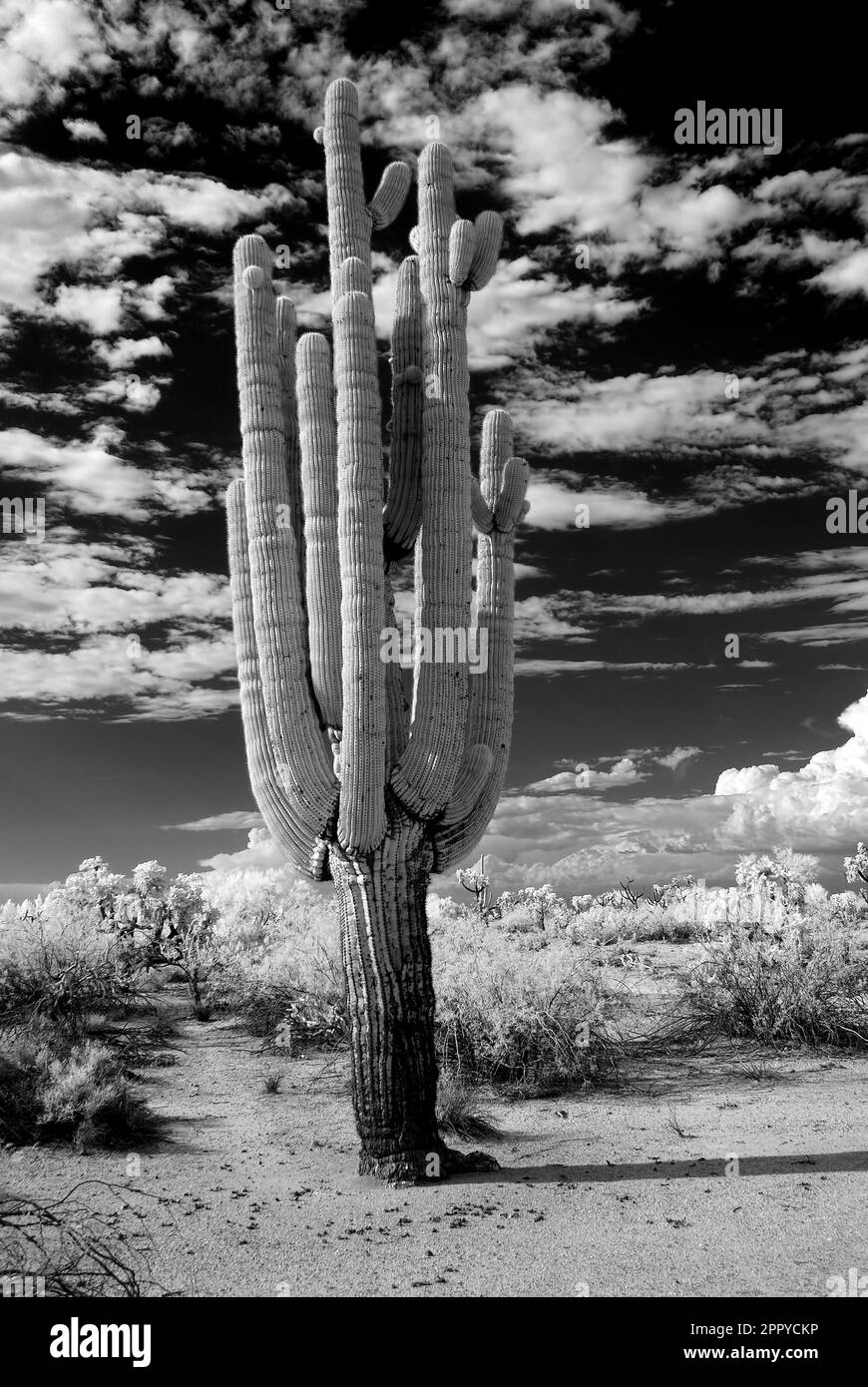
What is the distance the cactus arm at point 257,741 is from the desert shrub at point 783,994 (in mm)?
6067

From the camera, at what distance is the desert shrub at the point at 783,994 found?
36.8 feet

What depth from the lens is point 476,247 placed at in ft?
28.1

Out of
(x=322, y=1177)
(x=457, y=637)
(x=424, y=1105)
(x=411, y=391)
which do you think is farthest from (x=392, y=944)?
(x=411, y=391)

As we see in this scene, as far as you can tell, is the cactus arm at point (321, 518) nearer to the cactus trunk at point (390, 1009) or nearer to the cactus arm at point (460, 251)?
the cactus trunk at point (390, 1009)

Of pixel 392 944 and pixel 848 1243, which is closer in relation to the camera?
pixel 848 1243

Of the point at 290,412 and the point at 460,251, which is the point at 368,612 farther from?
the point at 460,251

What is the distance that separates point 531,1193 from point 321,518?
5.15 metres

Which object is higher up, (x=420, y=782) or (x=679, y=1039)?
(x=420, y=782)

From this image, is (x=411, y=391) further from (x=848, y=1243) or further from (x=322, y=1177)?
(x=848, y=1243)

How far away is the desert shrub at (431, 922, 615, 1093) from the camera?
394 inches

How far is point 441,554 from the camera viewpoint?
7.72 meters
